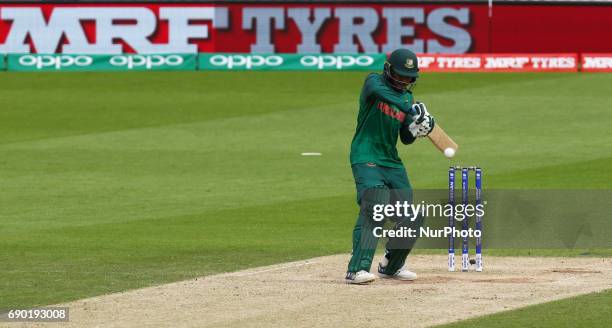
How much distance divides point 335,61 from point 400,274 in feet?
114

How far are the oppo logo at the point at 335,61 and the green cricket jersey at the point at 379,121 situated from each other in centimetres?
3409

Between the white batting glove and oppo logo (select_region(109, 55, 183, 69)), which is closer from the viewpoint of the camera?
the white batting glove

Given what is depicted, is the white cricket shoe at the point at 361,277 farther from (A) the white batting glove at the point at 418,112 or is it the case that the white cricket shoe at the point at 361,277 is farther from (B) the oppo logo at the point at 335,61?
(B) the oppo logo at the point at 335,61

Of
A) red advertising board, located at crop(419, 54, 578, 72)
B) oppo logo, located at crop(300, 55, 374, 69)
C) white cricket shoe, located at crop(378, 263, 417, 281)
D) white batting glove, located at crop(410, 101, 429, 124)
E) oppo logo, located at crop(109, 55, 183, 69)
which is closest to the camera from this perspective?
white batting glove, located at crop(410, 101, 429, 124)

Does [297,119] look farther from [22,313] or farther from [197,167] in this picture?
[22,313]

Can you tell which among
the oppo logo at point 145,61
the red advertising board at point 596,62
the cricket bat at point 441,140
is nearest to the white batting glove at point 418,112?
the cricket bat at point 441,140

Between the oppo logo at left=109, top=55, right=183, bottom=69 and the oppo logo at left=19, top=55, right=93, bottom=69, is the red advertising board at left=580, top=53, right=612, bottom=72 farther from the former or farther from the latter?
the oppo logo at left=19, top=55, right=93, bottom=69

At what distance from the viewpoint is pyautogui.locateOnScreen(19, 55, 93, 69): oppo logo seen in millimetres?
49062

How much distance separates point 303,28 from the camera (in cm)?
4931

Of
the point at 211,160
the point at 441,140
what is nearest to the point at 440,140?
the point at 441,140

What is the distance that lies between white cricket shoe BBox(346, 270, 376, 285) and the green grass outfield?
182cm

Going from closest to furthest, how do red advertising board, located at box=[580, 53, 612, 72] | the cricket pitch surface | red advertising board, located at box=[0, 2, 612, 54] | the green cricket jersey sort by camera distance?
1. the cricket pitch surface
2. the green cricket jersey
3. red advertising board, located at box=[580, 53, 612, 72]
4. red advertising board, located at box=[0, 2, 612, 54]

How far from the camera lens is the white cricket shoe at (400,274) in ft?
45.4

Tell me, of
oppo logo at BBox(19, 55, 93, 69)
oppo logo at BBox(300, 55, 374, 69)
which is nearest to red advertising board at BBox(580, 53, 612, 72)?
oppo logo at BBox(300, 55, 374, 69)
